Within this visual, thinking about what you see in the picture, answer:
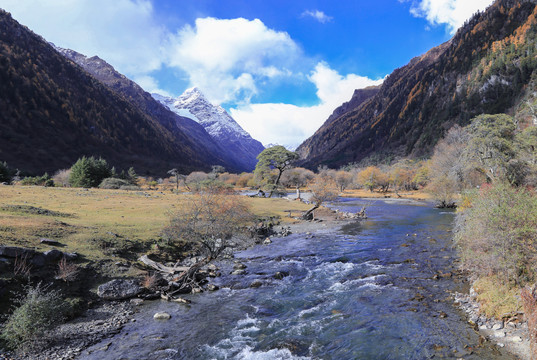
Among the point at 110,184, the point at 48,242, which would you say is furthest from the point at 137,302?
the point at 110,184

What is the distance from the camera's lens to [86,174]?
76.0 m

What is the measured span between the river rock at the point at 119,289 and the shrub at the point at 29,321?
11.0 ft

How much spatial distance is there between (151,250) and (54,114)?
220792 mm

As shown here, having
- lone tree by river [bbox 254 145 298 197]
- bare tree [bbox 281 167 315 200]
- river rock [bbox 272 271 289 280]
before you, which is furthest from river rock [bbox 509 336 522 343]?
bare tree [bbox 281 167 315 200]

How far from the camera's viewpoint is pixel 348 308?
15.2 m

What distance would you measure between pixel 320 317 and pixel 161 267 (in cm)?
1337

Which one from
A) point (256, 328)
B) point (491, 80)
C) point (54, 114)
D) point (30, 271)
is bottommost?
point (256, 328)

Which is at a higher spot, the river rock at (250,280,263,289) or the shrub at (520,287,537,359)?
the shrub at (520,287,537,359)

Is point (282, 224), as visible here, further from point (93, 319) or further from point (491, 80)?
point (491, 80)

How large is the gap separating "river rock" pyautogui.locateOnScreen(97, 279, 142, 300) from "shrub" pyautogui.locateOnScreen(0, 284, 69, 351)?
3.34m

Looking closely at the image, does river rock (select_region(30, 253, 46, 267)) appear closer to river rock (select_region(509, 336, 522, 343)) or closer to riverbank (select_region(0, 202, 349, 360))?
riverbank (select_region(0, 202, 349, 360))

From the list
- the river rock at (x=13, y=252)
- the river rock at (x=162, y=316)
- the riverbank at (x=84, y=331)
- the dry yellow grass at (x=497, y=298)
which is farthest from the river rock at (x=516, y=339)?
the river rock at (x=13, y=252)

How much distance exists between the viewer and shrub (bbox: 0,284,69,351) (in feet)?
36.0

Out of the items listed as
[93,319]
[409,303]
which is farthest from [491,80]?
[93,319]
